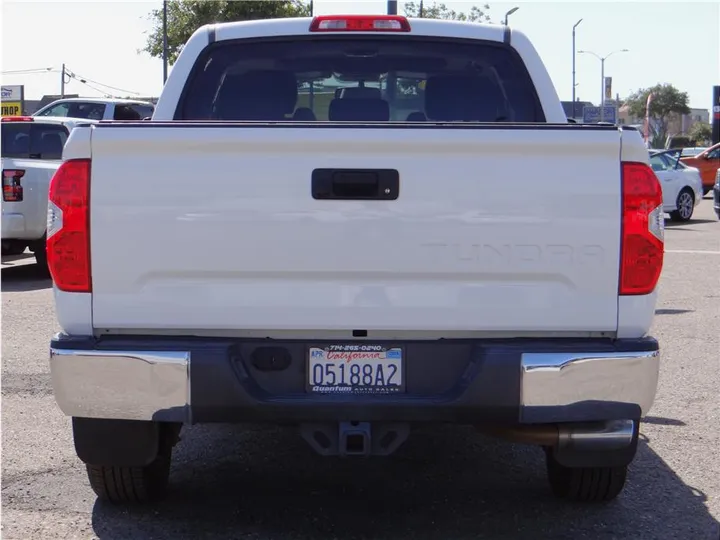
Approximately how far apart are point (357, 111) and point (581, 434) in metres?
2.04

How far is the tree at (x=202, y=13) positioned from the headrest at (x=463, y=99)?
4362cm

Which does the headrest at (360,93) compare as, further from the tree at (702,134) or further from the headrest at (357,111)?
the tree at (702,134)

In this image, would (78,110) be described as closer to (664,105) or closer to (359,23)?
(359,23)

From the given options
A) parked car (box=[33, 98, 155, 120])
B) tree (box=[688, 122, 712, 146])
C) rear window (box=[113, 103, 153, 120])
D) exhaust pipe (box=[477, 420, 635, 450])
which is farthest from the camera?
tree (box=[688, 122, 712, 146])

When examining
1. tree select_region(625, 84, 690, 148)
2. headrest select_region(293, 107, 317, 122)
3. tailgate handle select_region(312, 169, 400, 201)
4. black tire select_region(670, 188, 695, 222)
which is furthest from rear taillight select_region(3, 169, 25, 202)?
tree select_region(625, 84, 690, 148)

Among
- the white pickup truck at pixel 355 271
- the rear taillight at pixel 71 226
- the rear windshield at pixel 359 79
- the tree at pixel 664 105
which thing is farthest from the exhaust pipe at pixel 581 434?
the tree at pixel 664 105

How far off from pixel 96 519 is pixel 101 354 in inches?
40.4

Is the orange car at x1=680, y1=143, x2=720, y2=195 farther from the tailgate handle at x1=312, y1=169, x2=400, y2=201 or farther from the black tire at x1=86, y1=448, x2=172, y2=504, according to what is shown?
the tailgate handle at x1=312, y1=169, x2=400, y2=201

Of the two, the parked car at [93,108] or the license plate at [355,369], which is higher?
the parked car at [93,108]

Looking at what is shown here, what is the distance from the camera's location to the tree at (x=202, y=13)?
4888cm

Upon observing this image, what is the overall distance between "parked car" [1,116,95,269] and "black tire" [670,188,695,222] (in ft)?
46.6

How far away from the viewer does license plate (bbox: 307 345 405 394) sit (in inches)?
156

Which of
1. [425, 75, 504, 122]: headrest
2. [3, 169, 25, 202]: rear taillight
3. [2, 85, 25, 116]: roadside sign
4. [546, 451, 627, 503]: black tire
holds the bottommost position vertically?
[546, 451, 627, 503]: black tire

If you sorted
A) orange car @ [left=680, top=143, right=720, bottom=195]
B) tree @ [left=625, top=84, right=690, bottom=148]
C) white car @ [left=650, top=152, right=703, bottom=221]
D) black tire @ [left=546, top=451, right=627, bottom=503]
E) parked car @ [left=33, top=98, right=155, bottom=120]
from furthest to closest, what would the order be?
tree @ [left=625, top=84, right=690, bottom=148]
orange car @ [left=680, top=143, right=720, bottom=195]
white car @ [left=650, top=152, right=703, bottom=221]
parked car @ [left=33, top=98, right=155, bottom=120]
black tire @ [left=546, top=451, right=627, bottom=503]
